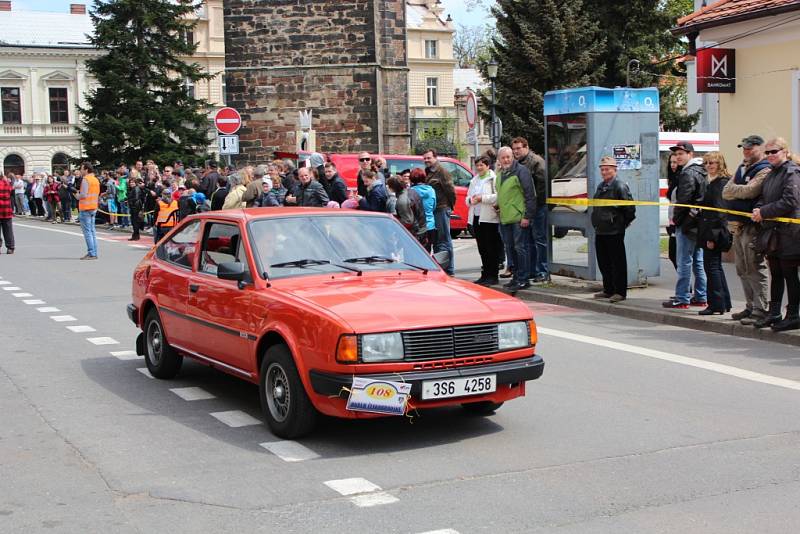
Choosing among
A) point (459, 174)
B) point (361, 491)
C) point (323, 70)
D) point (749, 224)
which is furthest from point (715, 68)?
point (323, 70)

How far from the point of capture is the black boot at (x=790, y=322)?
1114 cm

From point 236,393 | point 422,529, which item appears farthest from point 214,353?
point 422,529

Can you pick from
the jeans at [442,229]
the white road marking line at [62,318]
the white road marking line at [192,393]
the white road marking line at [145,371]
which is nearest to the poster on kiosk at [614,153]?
the jeans at [442,229]

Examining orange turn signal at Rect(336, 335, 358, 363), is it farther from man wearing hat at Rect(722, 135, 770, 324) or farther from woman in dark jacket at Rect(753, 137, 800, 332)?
man wearing hat at Rect(722, 135, 770, 324)

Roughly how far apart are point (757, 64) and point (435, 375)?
12.5m

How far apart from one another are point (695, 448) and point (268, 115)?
3435cm

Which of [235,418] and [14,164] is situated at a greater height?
[14,164]

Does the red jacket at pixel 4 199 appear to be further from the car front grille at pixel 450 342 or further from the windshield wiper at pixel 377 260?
the car front grille at pixel 450 342

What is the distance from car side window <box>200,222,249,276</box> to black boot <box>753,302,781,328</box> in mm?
5858

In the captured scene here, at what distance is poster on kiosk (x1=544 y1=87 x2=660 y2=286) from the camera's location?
571 inches

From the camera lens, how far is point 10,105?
86.4m

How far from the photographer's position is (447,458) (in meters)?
6.79

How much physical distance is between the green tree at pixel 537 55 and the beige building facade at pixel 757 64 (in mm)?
19611

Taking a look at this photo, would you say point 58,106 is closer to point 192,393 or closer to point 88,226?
point 88,226
